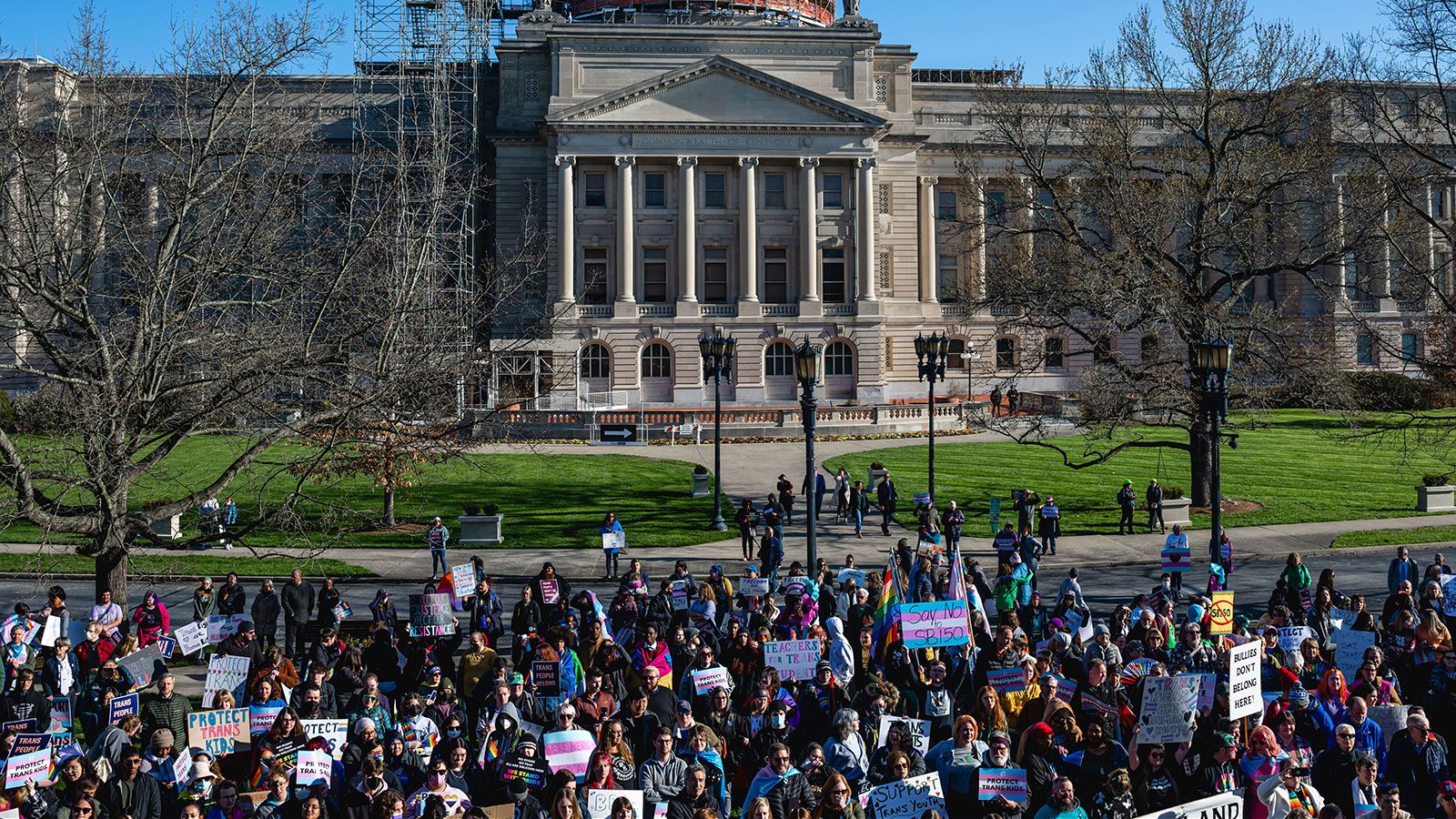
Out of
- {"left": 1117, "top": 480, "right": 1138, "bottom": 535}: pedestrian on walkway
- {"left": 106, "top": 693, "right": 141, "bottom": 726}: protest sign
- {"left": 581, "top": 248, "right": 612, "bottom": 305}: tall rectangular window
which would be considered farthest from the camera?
{"left": 581, "top": 248, "right": 612, "bottom": 305}: tall rectangular window

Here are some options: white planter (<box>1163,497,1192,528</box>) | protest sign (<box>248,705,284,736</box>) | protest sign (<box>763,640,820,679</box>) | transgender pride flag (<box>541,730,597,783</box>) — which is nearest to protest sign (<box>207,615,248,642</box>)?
protest sign (<box>248,705,284,736</box>)

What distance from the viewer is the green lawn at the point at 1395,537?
105 ft

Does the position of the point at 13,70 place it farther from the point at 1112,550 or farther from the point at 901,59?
the point at 901,59

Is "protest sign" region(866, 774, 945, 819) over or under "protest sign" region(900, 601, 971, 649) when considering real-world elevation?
under

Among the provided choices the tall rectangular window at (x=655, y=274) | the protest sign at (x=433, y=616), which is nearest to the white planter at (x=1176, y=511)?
the protest sign at (x=433, y=616)

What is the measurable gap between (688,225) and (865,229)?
945cm

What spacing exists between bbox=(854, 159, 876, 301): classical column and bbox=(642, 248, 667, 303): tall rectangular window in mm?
10485

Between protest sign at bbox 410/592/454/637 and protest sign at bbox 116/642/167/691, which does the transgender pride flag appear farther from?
protest sign at bbox 410/592/454/637

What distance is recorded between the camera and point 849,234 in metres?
69.5

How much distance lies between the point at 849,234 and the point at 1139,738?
5834 centimetres

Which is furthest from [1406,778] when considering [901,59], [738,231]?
[901,59]

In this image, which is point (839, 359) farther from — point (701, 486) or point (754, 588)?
point (754, 588)

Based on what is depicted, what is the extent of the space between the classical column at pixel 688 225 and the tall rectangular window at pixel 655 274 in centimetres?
161

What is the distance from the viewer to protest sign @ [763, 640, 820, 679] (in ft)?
49.1
